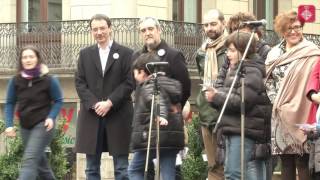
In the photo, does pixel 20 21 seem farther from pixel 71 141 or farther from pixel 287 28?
pixel 287 28

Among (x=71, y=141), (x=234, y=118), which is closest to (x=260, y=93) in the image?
(x=234, y=118)

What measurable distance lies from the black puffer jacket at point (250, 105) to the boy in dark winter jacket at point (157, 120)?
1.87 feet

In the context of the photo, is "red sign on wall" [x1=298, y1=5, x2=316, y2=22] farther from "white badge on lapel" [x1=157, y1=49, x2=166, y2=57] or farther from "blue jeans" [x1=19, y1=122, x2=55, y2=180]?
"blue jeans" [x1=19, y1=122, x2=55, y2=180]

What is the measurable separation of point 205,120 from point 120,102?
3.55 feet

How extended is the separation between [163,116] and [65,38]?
13.5 m

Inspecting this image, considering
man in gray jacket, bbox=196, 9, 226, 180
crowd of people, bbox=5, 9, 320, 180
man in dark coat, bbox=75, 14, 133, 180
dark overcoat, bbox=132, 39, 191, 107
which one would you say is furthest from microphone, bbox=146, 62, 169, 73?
man in dark coat, bbox=75, 14, 133, 180

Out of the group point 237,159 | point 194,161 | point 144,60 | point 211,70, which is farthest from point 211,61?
point 194,161

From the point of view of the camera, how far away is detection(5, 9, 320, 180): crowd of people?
8883 mm

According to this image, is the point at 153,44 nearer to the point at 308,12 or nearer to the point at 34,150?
the point at 34,150

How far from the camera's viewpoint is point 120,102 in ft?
34.2

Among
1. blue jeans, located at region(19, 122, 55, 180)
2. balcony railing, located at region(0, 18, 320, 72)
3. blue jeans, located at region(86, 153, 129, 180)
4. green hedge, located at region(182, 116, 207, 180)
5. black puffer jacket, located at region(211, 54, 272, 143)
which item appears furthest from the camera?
balcony railing, located at region(0, 18, 320, 72)

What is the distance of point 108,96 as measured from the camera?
10.5 meters

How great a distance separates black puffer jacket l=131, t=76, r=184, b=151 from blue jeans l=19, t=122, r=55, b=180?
3.80ft

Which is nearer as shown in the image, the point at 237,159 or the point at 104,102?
the point at 237,159
